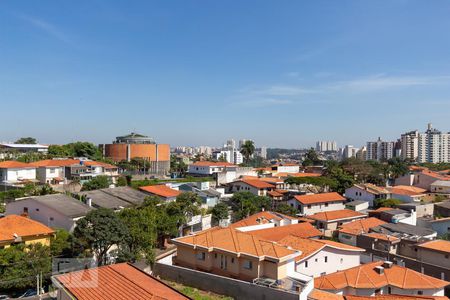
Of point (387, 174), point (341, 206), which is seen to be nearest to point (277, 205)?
point (341, 206)

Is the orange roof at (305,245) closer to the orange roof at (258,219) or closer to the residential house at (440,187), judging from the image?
the orange roof at (258,219)

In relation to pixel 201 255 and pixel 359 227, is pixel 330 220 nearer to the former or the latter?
pixel 359 227

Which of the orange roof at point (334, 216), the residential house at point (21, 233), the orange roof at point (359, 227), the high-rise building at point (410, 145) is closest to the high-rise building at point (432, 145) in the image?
the high-rise building at point (410, 145)

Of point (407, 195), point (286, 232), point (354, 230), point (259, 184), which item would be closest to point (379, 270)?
point (286, 232)

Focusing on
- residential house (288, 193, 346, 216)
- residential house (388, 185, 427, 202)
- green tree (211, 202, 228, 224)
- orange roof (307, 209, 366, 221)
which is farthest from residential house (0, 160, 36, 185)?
residential house (388, 185, 427, 202)

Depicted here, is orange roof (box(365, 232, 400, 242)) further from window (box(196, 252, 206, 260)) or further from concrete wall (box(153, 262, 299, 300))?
concrete wall (box(153, 262, 299, 300))
